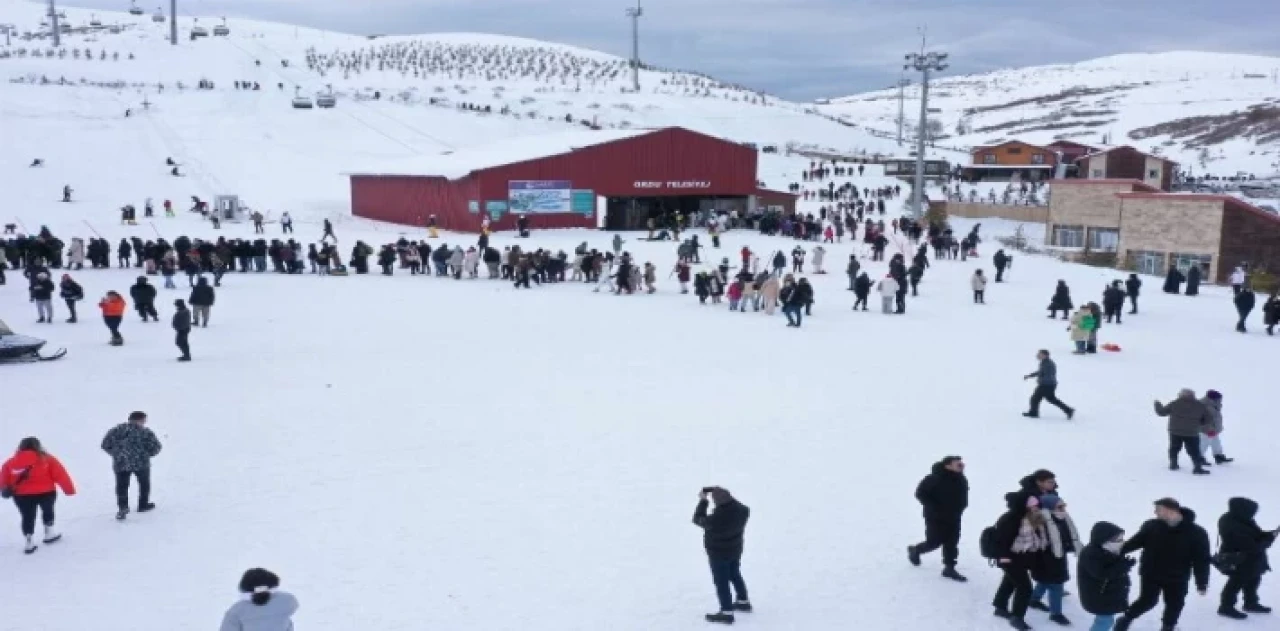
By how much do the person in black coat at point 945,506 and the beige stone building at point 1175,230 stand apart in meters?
29.5

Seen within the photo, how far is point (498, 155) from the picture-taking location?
38375 millimetres

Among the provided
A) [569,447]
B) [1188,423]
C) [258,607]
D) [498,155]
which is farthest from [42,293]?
[498,155]

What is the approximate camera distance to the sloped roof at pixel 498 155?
117 ft

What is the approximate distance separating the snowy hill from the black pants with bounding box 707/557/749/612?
81.3 m

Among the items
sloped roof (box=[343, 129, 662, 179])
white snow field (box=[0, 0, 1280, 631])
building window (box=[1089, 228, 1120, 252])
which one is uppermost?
sloped roof (box=[343, 129, 662, 179])

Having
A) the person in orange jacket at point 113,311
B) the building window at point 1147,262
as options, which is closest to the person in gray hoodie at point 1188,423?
the person in orange jacket at point 113,311

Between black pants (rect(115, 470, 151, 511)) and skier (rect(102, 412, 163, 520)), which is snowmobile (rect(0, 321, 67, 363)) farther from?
skier (rect(102, 412, 163, 520))

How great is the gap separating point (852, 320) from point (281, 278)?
14.4 metres

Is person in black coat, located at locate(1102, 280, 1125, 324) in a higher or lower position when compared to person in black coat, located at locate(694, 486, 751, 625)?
higher

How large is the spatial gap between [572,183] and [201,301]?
20.5 metres

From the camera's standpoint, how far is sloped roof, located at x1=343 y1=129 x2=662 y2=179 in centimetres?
3581

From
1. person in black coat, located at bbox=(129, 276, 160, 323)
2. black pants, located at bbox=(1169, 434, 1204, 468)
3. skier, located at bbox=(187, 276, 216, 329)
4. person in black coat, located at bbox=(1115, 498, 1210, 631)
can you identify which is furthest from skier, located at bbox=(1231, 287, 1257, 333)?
person in black coat, located at bbox=(129, 276, 160, 323)

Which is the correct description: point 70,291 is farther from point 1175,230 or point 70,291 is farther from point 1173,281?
point 1175,230

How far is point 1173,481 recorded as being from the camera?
383 inches
